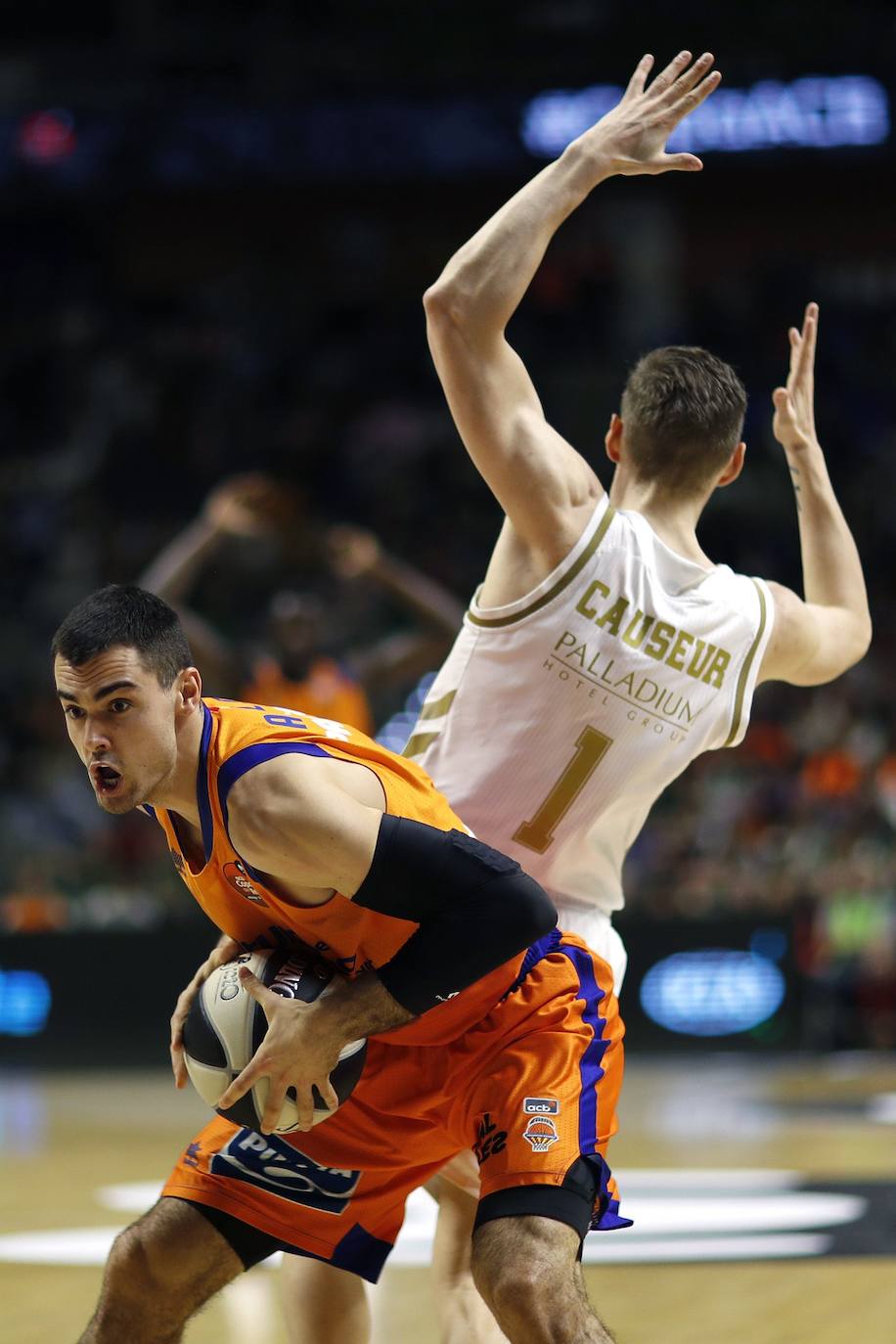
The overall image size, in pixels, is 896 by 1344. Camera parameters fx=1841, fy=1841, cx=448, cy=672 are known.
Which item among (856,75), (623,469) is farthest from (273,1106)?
(856,75)

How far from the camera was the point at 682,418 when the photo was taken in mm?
3680

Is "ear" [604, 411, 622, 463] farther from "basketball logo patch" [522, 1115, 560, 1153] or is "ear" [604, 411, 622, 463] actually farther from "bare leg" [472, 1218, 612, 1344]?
Answer: "bare leg" [472, 1218, 612, 1344]

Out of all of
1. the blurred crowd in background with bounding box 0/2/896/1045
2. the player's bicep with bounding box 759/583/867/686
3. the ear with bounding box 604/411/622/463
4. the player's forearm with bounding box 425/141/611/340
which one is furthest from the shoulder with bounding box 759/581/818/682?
the blurred crowd in background with bounding box 0/2/896/1045

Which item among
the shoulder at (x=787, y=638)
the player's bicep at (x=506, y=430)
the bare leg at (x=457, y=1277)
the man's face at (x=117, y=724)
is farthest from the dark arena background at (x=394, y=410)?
the man's face at (x=117, y=724)

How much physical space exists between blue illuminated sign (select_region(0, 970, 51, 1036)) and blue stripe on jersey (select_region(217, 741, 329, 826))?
9520 millimetres

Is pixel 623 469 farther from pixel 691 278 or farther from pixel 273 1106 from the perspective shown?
pixel 691 278

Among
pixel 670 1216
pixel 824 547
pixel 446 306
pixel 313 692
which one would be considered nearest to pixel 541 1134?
pixel 446 306

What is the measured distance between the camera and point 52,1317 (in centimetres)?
482

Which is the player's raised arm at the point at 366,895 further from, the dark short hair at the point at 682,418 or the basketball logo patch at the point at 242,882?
the dark short hair at the point at 682,418

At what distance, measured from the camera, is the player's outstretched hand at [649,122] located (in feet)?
11.6

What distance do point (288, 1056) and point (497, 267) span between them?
1475 millimetres

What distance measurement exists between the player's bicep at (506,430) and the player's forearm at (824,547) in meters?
0.87

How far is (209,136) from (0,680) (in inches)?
220

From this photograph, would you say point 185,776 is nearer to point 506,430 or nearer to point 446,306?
point 506,430
